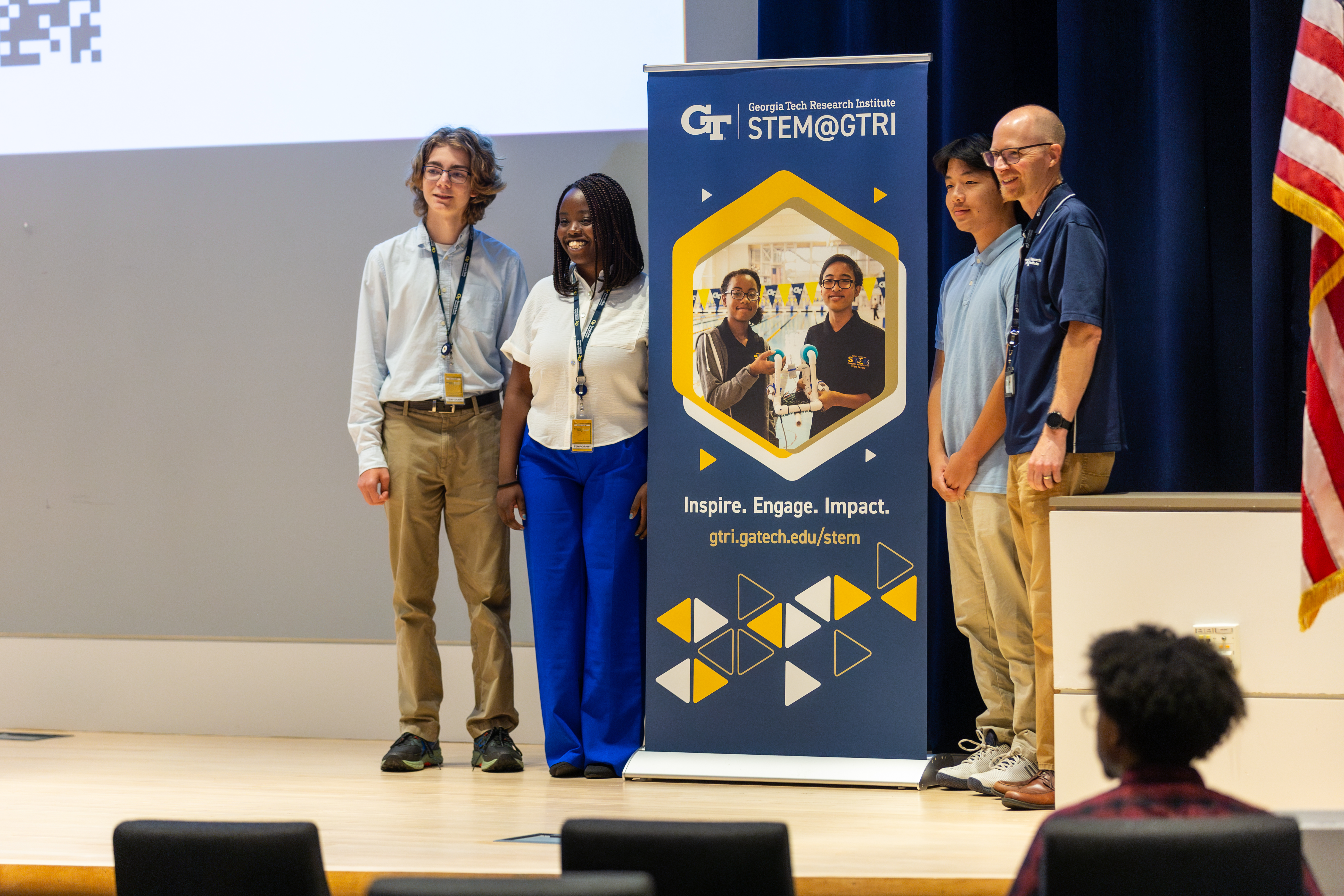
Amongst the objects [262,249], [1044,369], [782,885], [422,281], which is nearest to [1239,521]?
[1044,369]

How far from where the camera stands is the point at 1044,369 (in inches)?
110

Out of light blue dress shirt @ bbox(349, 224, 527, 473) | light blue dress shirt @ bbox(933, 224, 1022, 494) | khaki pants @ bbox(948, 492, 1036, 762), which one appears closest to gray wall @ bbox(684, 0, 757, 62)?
light blue dress shirt @ bbox(349, 224, 527, 473)

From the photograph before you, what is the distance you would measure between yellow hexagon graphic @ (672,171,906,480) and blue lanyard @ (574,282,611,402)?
229 mm

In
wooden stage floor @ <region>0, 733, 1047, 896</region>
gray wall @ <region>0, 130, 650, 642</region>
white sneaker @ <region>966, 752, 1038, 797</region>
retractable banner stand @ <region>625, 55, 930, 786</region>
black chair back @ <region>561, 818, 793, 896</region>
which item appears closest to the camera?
black chair back @ <region>561, 818, 793, 896</region>

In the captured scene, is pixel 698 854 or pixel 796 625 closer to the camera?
pixel 698 854

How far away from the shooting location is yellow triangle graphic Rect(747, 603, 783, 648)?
311cm

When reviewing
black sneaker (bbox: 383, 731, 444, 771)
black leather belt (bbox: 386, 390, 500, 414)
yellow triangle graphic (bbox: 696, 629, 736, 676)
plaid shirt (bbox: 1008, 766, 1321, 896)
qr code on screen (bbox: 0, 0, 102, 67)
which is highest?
qr code on screen (bbox: 0, 0, 102, 67)

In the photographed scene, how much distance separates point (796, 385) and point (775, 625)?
641 millimetres

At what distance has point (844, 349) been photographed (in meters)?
3.11

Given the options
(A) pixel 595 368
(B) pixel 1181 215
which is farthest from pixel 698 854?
(B) pixel 1181 215

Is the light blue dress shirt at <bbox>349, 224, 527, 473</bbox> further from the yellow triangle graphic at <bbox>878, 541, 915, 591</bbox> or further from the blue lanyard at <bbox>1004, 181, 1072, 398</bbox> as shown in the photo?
the blue lanyard at <bbox>1004, 181, 1072, 398</bbox>

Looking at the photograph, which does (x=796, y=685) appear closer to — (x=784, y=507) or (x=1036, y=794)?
(x=784, y=507)

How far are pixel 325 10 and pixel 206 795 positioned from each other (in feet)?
8.66

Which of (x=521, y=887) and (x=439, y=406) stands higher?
(x=439, y=406)
